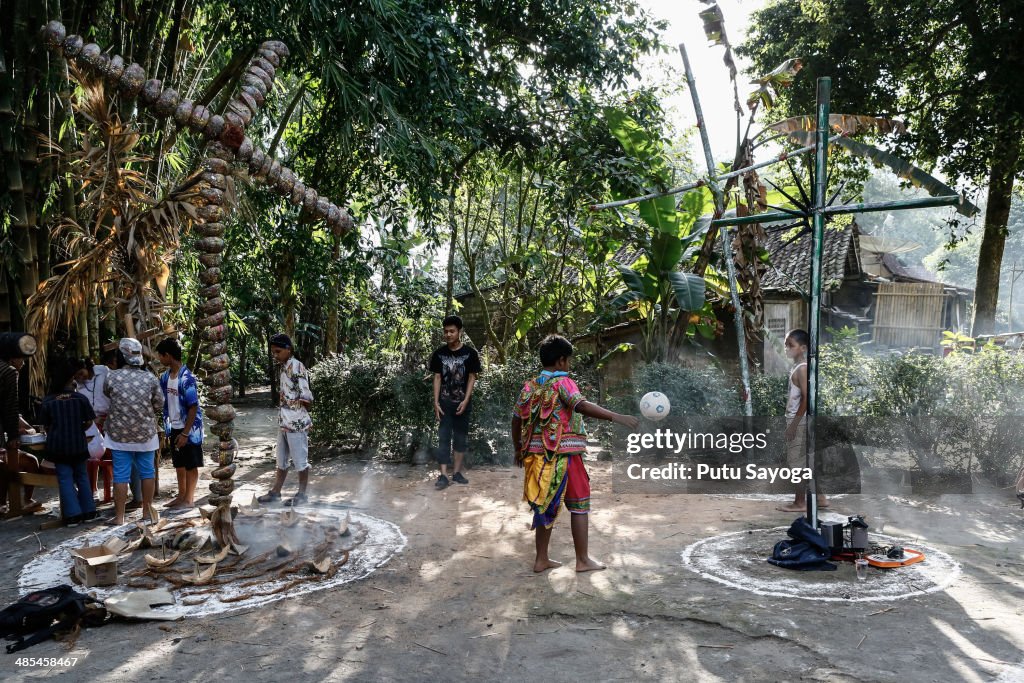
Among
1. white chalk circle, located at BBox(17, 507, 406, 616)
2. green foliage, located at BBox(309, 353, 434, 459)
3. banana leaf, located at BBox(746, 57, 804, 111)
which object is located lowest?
white chalk circle, located at BBox(17, 507, 406, 616)

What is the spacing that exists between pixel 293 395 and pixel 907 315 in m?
20.2

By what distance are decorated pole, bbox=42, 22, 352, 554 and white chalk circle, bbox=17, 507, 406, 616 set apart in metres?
0.59

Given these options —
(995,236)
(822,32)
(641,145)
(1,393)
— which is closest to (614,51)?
(641,145)

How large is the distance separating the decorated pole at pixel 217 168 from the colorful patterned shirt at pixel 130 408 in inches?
62.2

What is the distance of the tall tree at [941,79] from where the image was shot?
10.9 metres

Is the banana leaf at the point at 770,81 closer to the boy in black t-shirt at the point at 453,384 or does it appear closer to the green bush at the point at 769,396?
the green bush at the point at 769,396

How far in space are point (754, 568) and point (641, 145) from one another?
6.86m

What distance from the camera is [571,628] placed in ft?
14.1

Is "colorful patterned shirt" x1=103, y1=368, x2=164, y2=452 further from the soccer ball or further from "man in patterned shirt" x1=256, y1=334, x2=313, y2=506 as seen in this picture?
the soccer ball

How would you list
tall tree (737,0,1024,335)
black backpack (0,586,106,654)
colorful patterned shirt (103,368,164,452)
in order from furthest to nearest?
1. tall tree (737,0,1024,335)
2. colorful patterned shirt (103,368,164,452)
3. black backpack (0,586,106,654)

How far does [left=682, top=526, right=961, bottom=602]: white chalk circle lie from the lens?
4.70m

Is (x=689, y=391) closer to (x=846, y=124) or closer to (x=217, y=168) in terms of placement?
(x=846, y=124)

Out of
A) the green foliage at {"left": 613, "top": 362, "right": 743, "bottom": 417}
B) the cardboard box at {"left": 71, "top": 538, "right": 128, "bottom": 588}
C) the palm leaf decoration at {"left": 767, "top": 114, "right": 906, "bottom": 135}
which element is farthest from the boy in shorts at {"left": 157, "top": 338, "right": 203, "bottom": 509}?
the palm leaf decoration at {"left": 767, "top": 114, "right": 906, "bottom": 135}

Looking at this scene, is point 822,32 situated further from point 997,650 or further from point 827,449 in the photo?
point 997,650
